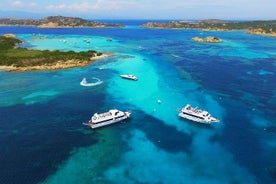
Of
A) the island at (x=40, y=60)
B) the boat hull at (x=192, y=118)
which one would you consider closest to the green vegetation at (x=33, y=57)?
the island at (x=40, y=60)

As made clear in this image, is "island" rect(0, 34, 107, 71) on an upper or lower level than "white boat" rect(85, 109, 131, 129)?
upper

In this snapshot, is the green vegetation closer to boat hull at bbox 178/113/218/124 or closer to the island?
the island

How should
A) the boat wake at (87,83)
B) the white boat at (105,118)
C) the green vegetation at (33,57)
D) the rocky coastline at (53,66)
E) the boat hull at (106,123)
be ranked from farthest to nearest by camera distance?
the green vegetation at (33,57) < the rocky coastline at (53,66) < the boat wake at (87,83) < the white boat at (105,118) < the boat hull at (106,123)

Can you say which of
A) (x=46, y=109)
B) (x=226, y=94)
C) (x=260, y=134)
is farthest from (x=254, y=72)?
(x=46, y=109)

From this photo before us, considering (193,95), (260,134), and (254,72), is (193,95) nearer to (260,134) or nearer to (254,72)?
(260,134)

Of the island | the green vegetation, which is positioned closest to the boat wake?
the island

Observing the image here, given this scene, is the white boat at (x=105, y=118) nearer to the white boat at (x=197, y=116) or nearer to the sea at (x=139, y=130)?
the sea at (x=139, y=130)

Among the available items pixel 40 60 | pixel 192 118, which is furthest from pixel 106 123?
pixel 40 60
